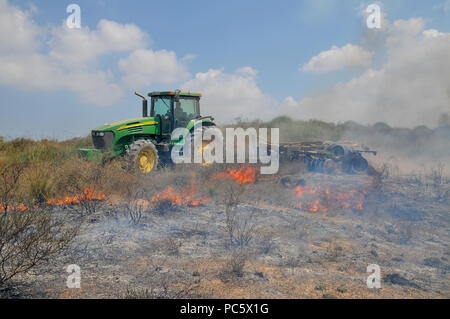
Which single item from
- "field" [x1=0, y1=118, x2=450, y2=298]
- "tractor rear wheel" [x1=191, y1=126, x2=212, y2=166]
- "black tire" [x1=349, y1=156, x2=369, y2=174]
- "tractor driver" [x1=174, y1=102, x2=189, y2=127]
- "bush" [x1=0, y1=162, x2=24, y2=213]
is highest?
"tractor driver" [x1=174, y1=102, x2=189, y2=127]

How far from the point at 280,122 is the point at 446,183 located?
14363mm

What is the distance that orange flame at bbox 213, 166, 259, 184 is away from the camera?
415 inches

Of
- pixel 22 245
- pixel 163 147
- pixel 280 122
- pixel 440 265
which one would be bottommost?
pixel 440 265

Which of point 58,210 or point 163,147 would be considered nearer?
point 58,210

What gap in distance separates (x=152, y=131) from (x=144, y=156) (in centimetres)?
114

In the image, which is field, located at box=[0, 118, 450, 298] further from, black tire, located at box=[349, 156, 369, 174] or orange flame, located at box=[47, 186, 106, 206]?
black tire, located at box=[349, 156, 369, 174]

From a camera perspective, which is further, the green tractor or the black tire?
the black tire

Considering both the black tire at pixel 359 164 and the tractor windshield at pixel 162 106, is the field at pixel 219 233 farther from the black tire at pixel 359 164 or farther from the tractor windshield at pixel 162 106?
the tractor windshield at pixel 162 106

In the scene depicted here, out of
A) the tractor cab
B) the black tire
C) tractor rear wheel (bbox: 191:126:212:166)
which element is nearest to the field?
the black tire

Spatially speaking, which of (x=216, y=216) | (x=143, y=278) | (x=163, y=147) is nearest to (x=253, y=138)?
(x=163, y=147)

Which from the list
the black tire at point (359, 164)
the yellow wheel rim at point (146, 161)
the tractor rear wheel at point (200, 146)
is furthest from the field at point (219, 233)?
the yellow wheel rim at point (146, 161)

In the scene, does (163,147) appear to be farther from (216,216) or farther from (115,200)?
(216,216)

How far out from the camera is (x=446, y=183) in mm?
10672
